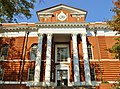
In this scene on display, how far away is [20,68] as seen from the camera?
79.2 ft

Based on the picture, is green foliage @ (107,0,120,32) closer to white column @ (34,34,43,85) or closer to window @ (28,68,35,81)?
white column @ (34,34,43,85)

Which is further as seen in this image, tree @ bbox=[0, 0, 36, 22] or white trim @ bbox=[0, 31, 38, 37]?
white trim @ bbox=[0, 31, 38, 37]

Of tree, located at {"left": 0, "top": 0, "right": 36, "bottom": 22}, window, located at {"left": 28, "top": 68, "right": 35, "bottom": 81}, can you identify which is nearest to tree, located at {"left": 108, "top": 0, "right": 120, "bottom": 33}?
tree, located at {"left": 0, "top": 0, "right": 36, "bottom": 22}

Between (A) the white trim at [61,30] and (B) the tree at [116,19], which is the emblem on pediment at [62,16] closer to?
(A) the white trim at [61,30]

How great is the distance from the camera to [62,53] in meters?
26.3

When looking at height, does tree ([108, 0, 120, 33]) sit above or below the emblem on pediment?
below

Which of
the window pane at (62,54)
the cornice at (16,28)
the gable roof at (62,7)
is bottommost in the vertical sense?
the window pane at (62,54)

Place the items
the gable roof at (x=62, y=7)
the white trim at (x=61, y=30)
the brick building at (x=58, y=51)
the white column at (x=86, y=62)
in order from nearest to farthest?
1. the white column at (x=86, y=62)
2. the brick building at (x=58, y=51)
3. the white trim at (x=61, y=30)
4. the gable roof at (x=62, y=7)

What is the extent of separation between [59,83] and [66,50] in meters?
5.00

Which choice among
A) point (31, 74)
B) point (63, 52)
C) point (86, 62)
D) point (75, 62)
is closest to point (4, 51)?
point (31, 74)

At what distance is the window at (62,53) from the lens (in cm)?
2576

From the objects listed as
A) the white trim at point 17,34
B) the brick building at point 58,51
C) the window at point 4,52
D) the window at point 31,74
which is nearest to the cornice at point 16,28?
the brick building at point 58,51

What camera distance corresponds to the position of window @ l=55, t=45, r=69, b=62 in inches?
1014

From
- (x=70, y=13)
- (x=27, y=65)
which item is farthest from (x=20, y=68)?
(x=70, y=13)
